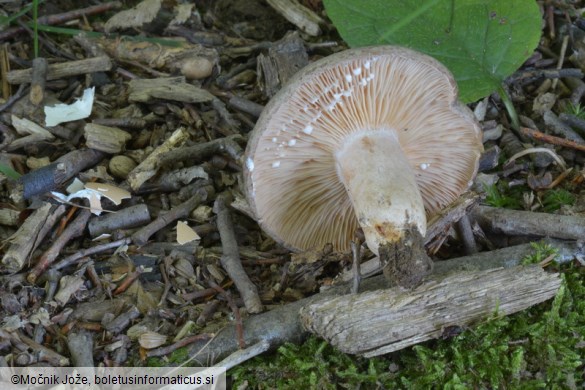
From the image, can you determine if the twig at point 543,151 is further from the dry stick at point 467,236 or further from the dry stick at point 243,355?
the dry stick at point 243,355

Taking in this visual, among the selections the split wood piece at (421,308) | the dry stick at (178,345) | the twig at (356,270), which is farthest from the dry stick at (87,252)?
the twig at (356,270)

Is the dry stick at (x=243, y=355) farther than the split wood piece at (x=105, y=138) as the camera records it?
A: No

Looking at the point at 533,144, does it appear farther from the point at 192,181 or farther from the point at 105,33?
the point at 105,33

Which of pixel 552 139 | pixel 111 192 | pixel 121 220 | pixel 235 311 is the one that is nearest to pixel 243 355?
pixel 235 311

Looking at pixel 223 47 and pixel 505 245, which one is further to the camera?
pixel 223 47

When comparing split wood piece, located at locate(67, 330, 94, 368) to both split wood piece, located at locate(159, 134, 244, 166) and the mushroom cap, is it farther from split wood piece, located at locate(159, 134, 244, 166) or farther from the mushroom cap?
split wood piece, located at locate(159, 134, 244, 166)

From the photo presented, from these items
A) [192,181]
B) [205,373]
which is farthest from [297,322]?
[192,181]

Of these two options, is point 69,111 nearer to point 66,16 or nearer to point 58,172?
point 58,172

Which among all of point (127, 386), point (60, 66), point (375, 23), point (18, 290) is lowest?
point (127, 386)
